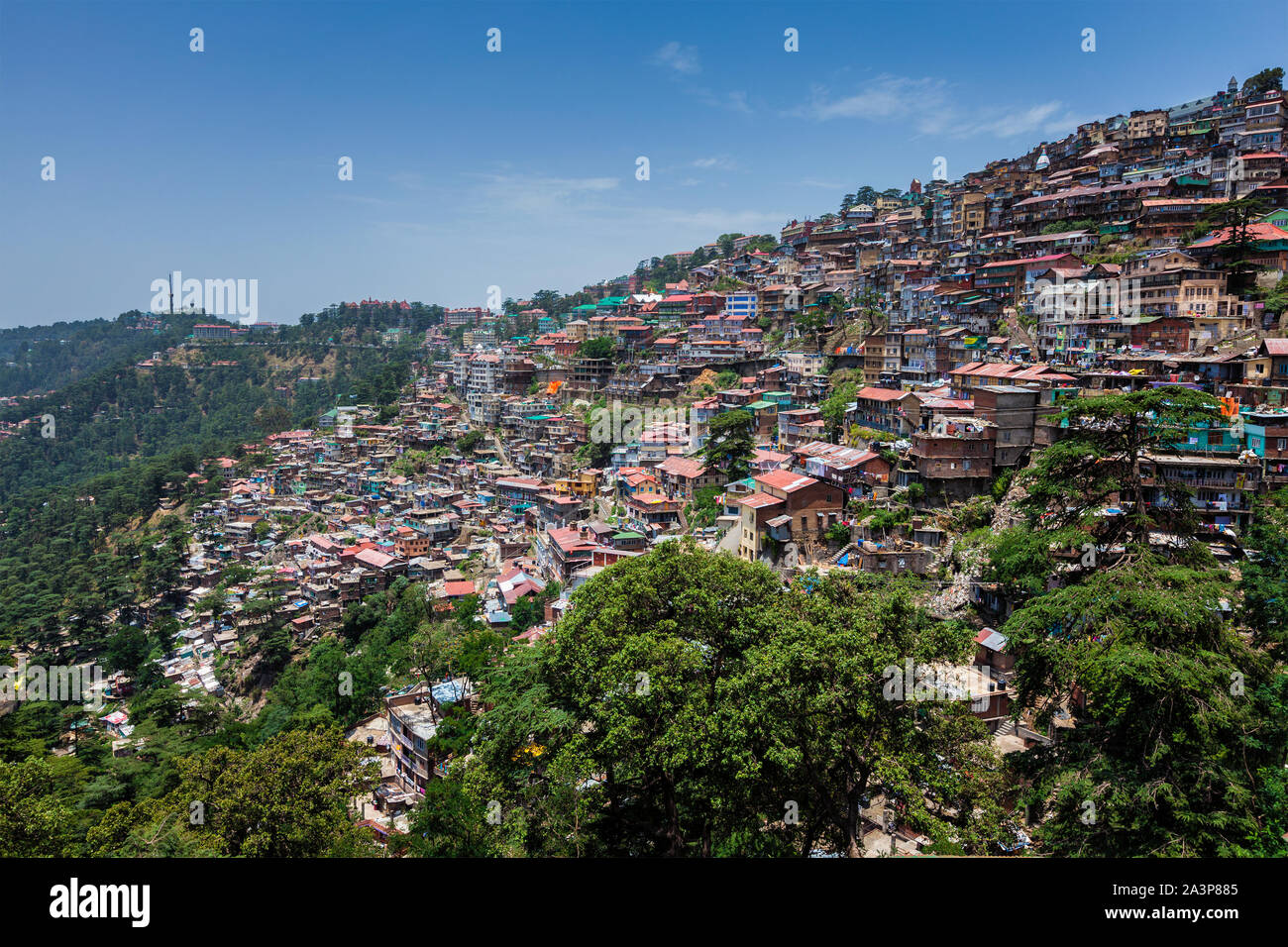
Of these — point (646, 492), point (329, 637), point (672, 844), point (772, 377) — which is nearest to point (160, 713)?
point (329, 637)

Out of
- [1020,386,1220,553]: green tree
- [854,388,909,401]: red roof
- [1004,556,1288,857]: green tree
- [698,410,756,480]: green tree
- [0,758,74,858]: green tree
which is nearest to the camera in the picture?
[1004,556,1288,857]: green tree

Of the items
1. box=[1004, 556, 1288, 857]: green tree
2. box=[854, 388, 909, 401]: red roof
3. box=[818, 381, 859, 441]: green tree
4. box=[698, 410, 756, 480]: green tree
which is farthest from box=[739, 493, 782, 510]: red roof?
box=[1004, 556, 1288, 857]: green tree

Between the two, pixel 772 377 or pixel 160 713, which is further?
pixel 772 377

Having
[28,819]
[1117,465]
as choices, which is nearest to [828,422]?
[1117,465]

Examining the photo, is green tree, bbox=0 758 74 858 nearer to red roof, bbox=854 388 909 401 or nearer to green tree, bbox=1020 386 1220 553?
green tree, bbox=1020 386 1220 553

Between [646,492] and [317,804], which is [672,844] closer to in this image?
[317,804]

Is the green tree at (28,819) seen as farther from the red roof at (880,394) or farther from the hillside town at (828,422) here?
the red roof at (880,394)

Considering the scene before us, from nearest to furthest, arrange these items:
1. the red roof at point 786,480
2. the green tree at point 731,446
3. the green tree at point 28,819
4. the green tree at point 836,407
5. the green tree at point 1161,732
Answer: the green tree at point 1161,732
the green tree at point 28,819
the red roof at point 786,480
the green tree at point 836,407
the green tree at point 731,446

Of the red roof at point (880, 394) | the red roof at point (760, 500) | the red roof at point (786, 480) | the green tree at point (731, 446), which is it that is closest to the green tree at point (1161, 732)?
the red roof at point (786, 480)

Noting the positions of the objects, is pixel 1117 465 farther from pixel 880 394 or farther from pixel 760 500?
pixel 880 394
